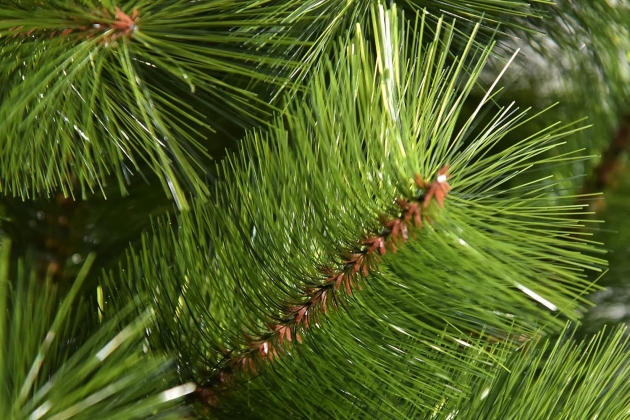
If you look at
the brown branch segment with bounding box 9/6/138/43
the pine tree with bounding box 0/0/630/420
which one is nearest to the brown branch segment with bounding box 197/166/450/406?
the pine tree with bounding box 0/0/630/420

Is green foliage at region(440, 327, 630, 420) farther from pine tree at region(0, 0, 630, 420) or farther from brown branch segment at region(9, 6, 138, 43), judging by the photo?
brown branch segment at region(9, 6, 138, 43)

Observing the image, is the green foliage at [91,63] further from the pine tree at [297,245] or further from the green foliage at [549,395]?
the green foliage at [549,395]

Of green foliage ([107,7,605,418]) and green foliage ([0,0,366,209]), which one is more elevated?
green foliage ([0,0,366,209])

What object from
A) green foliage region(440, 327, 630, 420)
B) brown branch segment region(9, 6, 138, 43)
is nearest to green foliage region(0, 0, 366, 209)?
brown branch segment region(9, 6, 138, 43)

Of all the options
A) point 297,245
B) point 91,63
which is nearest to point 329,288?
point 297,245

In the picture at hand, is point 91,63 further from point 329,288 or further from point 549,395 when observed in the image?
point 549,395

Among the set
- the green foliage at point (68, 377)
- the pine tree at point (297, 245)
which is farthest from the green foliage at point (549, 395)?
the green foliage at point (68, 377)

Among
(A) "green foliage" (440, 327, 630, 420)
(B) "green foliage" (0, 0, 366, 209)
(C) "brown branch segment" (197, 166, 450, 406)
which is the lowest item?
(A) "green foliage" (440, 327, 630, 420)

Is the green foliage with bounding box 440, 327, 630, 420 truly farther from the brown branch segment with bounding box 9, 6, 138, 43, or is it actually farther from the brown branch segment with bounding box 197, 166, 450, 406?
the brown branch segment with bounding box 9, 6, 138, 43
